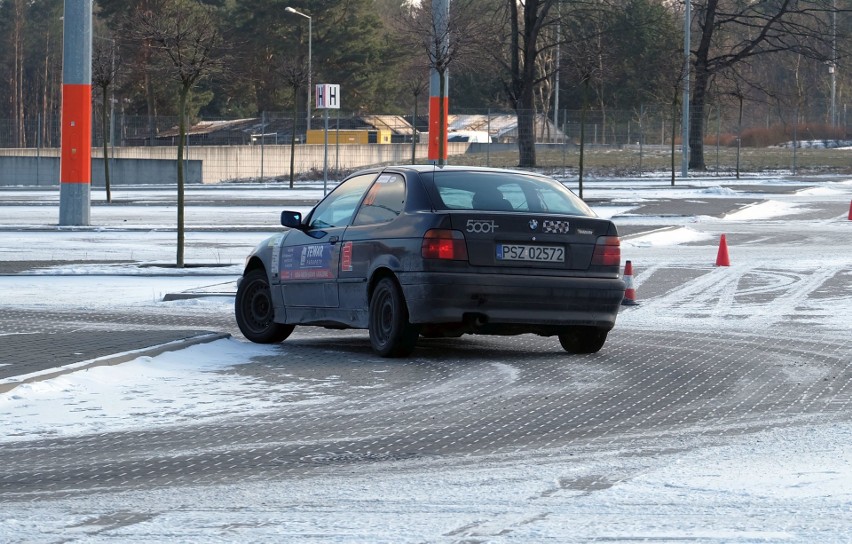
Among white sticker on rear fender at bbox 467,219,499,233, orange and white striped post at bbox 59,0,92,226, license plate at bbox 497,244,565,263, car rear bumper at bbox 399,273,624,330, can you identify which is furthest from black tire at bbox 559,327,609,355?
orange and white striped post at bbox 59,0,92,226

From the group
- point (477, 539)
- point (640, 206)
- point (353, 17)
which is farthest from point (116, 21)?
point (477, 539)

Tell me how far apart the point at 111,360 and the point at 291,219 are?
243 cm

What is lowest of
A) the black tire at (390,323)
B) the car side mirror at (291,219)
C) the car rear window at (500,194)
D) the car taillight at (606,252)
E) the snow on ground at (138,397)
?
the snow on ground at (138,397)

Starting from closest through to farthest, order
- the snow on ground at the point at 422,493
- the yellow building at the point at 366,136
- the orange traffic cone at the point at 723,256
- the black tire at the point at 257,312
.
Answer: the snow on ground at the point at 422,493 < the black tire at the point at 257,312 < the orange traffic cone at the point at 723,256 < the yellow building at the point at 366,136

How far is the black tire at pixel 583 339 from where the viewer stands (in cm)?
1093

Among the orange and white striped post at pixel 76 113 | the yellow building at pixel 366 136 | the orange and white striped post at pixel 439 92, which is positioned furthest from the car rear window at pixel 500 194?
the yellow building at pixel 366 136

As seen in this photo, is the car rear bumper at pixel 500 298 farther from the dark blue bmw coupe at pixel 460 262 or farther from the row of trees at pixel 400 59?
the row of trees at pixel 400 59

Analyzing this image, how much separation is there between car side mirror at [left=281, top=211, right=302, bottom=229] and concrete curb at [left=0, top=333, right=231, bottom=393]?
1.01m

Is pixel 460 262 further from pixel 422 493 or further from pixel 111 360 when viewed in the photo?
pixel 422 493

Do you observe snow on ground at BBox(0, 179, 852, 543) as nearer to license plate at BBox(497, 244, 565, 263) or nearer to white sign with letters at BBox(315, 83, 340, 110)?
license plate at BBox(497, 244, 565, 263)

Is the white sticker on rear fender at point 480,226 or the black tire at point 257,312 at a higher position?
the white sticker on rear fender at point 480,226

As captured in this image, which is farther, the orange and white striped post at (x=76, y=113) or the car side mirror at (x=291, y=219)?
the orange and white striped post at (x=76, y=113)

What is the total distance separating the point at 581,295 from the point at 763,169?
172ft

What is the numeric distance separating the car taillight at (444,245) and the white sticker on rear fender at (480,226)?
3.6 inches
